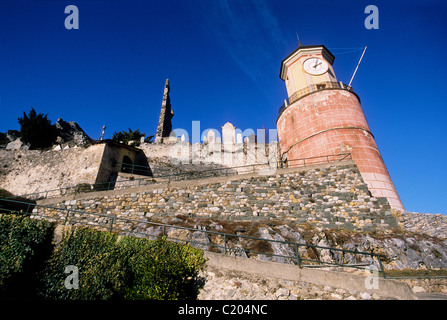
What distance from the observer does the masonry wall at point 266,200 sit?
10578mm

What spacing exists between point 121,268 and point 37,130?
865 inches

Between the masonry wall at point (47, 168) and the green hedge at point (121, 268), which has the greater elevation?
the masonry wall at point (47, 168)

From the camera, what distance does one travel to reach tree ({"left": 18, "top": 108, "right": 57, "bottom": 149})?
20406 mm

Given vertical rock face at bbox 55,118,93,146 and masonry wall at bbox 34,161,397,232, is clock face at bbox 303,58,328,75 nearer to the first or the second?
masonry wall at bbox 34,161,397,232

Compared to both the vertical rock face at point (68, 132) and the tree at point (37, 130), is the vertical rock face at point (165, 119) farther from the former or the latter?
the tree at point (37, 130)

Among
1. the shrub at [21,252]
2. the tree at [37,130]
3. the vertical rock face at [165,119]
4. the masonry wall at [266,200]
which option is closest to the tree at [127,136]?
the vertical rock face at [165,119]

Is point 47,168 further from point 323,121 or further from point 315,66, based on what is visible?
point 315,66

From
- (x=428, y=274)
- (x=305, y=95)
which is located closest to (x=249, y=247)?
(x=428, y=274)

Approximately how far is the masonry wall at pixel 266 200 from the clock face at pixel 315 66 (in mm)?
9504

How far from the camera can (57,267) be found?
19.3 ft

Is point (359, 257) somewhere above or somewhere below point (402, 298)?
above

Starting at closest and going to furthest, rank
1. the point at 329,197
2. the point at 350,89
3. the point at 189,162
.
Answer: the point at 329,197, the point at 350,89, the point at 189,162
